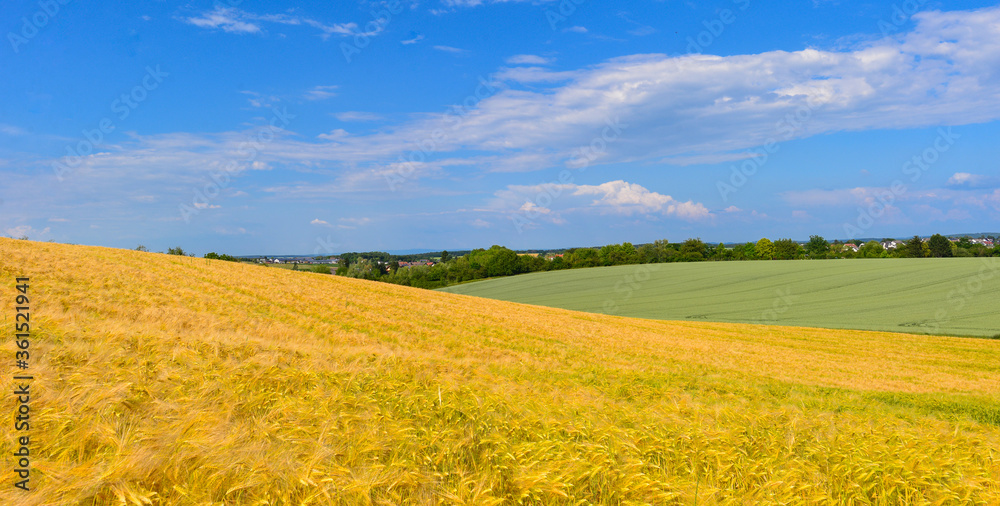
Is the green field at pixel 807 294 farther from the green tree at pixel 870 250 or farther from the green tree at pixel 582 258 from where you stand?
the green tree at pixel 870 250

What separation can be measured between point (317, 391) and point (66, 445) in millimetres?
2281

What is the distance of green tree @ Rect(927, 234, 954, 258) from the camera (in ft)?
309

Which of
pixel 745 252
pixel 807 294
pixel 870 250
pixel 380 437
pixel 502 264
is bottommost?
pixel 807 294

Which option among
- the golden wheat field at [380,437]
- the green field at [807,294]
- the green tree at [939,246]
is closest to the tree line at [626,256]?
the green tree at [939,246]


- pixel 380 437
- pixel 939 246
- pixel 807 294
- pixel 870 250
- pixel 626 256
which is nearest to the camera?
pixel 380 437

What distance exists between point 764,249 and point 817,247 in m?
11.4

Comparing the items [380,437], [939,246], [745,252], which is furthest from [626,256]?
[380,437]

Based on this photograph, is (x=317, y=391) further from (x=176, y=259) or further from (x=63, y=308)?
(x=176, y=259)

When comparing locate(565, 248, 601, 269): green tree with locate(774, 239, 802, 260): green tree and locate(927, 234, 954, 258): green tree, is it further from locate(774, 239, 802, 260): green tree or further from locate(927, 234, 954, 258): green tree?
locate(927, 234, 954, 258): green tree

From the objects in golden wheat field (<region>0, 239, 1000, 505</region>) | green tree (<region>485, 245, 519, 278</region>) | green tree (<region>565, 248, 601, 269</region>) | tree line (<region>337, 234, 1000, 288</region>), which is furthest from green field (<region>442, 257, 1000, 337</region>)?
green tree (<region>565, 248, 601, 269</region>)

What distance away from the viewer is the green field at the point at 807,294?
130 feet

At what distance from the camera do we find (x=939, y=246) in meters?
95.4

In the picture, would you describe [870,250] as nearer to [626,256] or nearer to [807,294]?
[626,256]

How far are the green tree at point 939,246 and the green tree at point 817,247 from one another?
18.1 metres
